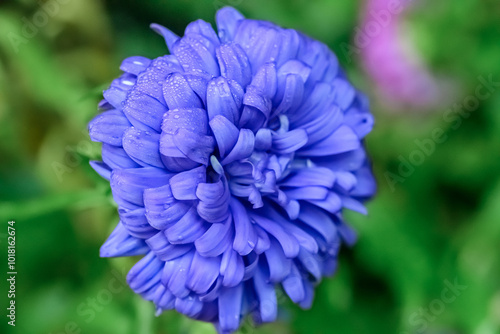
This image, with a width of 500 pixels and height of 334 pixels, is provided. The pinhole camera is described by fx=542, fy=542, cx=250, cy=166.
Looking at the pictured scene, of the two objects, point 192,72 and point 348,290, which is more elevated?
point 192,72

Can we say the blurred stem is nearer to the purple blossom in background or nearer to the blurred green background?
the blurred green background

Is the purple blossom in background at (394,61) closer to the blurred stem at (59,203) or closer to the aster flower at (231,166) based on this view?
the aster flower at (231,166)

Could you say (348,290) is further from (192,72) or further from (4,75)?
(4,75)

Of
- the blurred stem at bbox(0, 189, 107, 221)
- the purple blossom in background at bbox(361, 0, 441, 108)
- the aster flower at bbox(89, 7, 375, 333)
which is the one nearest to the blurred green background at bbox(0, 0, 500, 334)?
the purple blossom in background at bbox(361, 0, 441, 108)

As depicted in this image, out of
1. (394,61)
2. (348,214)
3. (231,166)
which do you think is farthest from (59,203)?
(394,61)

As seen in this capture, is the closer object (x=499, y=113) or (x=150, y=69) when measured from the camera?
(x=150, y=69)

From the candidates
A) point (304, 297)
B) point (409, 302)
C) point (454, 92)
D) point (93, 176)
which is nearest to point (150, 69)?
point (93, 176)
